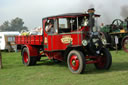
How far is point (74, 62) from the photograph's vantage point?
6328 mm

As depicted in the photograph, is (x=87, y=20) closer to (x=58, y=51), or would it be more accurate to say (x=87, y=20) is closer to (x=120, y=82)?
(x=58, y=51)

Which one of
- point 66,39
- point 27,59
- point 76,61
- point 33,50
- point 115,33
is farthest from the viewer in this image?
point 115,33

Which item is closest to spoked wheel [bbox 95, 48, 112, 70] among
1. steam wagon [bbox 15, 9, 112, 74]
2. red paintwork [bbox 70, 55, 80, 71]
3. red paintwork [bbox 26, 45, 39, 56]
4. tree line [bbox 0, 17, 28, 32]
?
steam wagon [bbox 15, 9, 112, 74]

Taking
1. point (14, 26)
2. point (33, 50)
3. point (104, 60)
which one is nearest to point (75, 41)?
point (104, 60)

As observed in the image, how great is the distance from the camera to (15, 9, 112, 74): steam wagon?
6.26 meters

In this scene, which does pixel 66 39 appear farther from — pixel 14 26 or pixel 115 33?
pixel 14 26

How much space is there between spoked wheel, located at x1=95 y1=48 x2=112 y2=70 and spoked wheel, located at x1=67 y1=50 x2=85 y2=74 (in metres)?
0.99

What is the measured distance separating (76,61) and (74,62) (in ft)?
0.29

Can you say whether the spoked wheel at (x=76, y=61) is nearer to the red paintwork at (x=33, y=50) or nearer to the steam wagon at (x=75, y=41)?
the steam wagon at (x=75, y=41)

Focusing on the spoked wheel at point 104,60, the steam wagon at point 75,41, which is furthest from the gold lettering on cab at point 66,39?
the spoked wheel at point 104,60

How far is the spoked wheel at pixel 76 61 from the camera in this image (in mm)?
6039

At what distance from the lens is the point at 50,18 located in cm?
732

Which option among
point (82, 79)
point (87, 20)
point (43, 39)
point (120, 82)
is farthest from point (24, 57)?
point (120, 82)

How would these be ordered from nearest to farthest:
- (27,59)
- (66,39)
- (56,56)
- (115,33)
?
(66,39) < (56,56) < (27,59) < (115,33)
